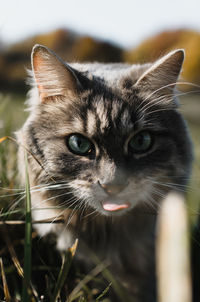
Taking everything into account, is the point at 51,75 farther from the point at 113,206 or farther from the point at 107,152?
the point at 113,206

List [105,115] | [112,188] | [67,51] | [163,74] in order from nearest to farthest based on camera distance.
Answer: [112,188] < [105,115] < [163,74] < [67,51]

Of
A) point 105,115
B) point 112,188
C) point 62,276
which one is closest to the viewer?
point 62,276

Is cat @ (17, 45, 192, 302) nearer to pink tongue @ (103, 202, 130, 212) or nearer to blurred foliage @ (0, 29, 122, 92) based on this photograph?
pink tongue @ (103, 202, 130, 212)

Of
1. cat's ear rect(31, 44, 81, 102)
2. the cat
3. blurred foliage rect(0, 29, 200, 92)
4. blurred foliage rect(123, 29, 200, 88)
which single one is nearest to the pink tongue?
the cat

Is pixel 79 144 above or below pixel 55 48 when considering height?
below

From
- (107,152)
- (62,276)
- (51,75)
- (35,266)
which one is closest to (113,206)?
(107,152)

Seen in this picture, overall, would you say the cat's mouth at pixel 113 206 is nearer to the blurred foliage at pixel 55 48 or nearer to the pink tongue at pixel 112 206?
the pink tongue at pixel 112 206

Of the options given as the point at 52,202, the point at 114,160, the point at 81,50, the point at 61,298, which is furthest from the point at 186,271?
the point at 81,50

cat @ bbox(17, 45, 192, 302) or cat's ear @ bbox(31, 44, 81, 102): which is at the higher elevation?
cat's ear @ bbox(31, 44, 81, 102)
